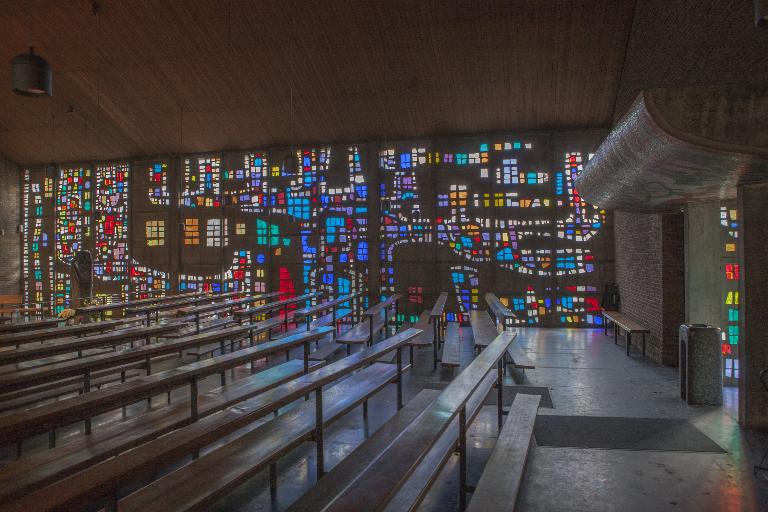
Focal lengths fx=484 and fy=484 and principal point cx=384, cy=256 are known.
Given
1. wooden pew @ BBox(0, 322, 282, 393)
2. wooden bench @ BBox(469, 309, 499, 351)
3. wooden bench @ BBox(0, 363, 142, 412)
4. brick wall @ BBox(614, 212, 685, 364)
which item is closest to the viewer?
wooden pew @ BBox(0, 322, 282, 393)

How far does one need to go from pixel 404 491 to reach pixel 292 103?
916cm

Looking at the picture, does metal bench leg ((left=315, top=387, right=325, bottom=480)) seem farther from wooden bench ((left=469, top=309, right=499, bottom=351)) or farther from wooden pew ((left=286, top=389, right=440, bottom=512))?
wooden bench ((left=469, top=309, right=499, bottom=351))

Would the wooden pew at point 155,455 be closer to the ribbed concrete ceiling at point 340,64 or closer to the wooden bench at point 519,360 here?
the wooden bench at point 519,360

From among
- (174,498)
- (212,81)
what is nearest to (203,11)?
(212,81)

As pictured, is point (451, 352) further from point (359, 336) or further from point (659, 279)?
point (659, 279)

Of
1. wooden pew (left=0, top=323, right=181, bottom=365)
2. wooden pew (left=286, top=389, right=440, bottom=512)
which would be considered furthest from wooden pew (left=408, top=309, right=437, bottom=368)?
wooden pew (left=0, top=323, right=181, bottom=365)

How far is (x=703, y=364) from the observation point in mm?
5223

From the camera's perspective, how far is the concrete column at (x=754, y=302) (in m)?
4.46

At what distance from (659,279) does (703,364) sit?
2.09m

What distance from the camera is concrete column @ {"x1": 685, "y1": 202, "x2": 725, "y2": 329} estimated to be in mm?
6309

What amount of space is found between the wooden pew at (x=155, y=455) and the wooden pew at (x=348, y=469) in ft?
1.35

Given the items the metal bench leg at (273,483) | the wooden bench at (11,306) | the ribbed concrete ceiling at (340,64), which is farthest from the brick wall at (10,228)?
the metal bench leg at (273,483)

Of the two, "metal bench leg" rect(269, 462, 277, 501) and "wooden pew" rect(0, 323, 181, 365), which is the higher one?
"wooden pew" rect(0, 323, 181, 365)

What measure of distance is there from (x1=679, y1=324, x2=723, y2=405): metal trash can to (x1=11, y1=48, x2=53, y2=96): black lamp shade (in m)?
7.29
